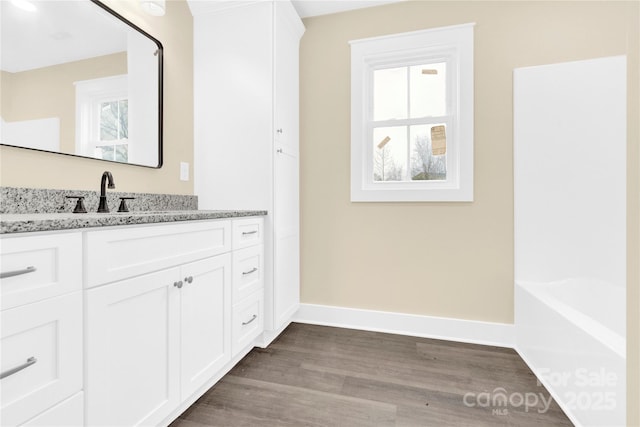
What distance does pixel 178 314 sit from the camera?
4.23 ft

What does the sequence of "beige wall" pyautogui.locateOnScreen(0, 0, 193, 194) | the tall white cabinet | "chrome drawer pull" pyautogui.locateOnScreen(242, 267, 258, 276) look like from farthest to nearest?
the tall white cabinet → "chrome drawer pull" pyautogui.locateOnScreen(242, 267, 258, 276) → "beige wall" pyautogui.locateOnScreen(0, 0, 193, 194)

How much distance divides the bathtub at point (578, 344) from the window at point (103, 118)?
238cm

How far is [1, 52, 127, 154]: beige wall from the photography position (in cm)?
125

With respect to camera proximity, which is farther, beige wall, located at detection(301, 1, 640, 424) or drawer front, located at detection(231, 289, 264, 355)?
beige wall, located at detection(301, 1, 640, 424)

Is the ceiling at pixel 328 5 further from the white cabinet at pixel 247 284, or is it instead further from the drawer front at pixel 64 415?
the drawer front at pixel 64 415

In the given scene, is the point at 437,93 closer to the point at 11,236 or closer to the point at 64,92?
the point at 64,92

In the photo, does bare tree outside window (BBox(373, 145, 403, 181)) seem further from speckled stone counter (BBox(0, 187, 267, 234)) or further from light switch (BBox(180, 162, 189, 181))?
light switch (BBox(180, 162, 189, 181))

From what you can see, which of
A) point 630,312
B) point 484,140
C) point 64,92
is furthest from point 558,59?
point 64,92

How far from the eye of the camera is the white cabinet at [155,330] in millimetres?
975

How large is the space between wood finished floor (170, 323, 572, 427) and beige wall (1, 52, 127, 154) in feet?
4.69

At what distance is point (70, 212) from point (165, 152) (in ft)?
2.35

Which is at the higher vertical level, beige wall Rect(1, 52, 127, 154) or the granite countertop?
beige wall Rect(1, 52, 127, 154)

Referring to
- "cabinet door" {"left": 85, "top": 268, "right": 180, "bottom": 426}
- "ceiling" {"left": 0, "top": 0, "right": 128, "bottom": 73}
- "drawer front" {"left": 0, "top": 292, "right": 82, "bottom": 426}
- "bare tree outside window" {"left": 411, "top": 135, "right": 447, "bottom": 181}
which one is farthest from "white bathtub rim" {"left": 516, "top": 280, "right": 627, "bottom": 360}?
"ceiling" {"left": 0, "top": 0, "right": 128, "bottom": 73}

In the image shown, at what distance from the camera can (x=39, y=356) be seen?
810 millimetres
